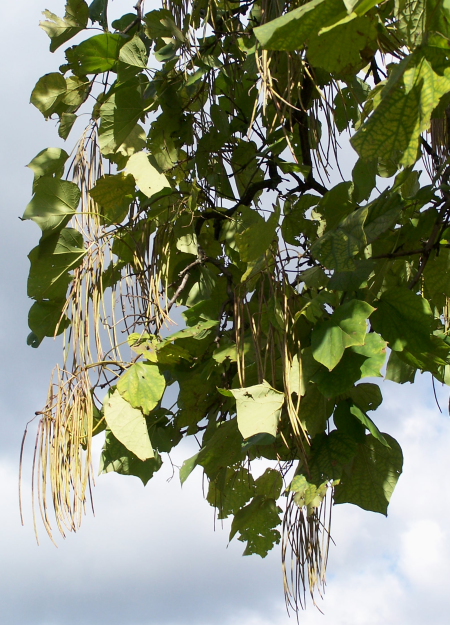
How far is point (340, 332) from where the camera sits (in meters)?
0.92

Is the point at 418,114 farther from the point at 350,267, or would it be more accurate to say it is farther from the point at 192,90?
the point at 192,90

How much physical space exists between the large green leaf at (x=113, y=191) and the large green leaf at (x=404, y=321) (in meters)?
0.49

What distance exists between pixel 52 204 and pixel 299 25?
0.66 meters

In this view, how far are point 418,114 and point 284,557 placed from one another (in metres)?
0.72

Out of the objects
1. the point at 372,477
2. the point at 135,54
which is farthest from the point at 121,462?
the point at 135,54

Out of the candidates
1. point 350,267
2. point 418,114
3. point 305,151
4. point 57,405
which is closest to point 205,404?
point 57,405

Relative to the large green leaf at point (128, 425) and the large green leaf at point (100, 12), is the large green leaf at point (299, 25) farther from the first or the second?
the large green leaf at point (100, 12)

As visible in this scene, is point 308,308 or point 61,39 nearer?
point 308,308

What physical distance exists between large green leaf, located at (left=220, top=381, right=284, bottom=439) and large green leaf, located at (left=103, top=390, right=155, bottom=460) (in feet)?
0.62

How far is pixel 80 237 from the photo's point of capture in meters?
1.21

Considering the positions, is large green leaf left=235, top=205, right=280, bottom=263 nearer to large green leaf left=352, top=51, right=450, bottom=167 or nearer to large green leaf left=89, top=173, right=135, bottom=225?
large green leaf left=352, top=51, right=450, bottom=167

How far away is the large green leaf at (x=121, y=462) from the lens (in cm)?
117

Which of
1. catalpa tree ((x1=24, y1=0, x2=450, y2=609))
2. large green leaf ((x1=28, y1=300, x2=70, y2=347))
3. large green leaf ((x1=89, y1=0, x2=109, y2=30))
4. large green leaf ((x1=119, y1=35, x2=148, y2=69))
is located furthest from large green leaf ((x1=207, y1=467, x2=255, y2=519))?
large green leaf ((x1=89, y1=0, x2=109, y2=30))

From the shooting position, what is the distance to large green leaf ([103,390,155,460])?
3.49 feet
